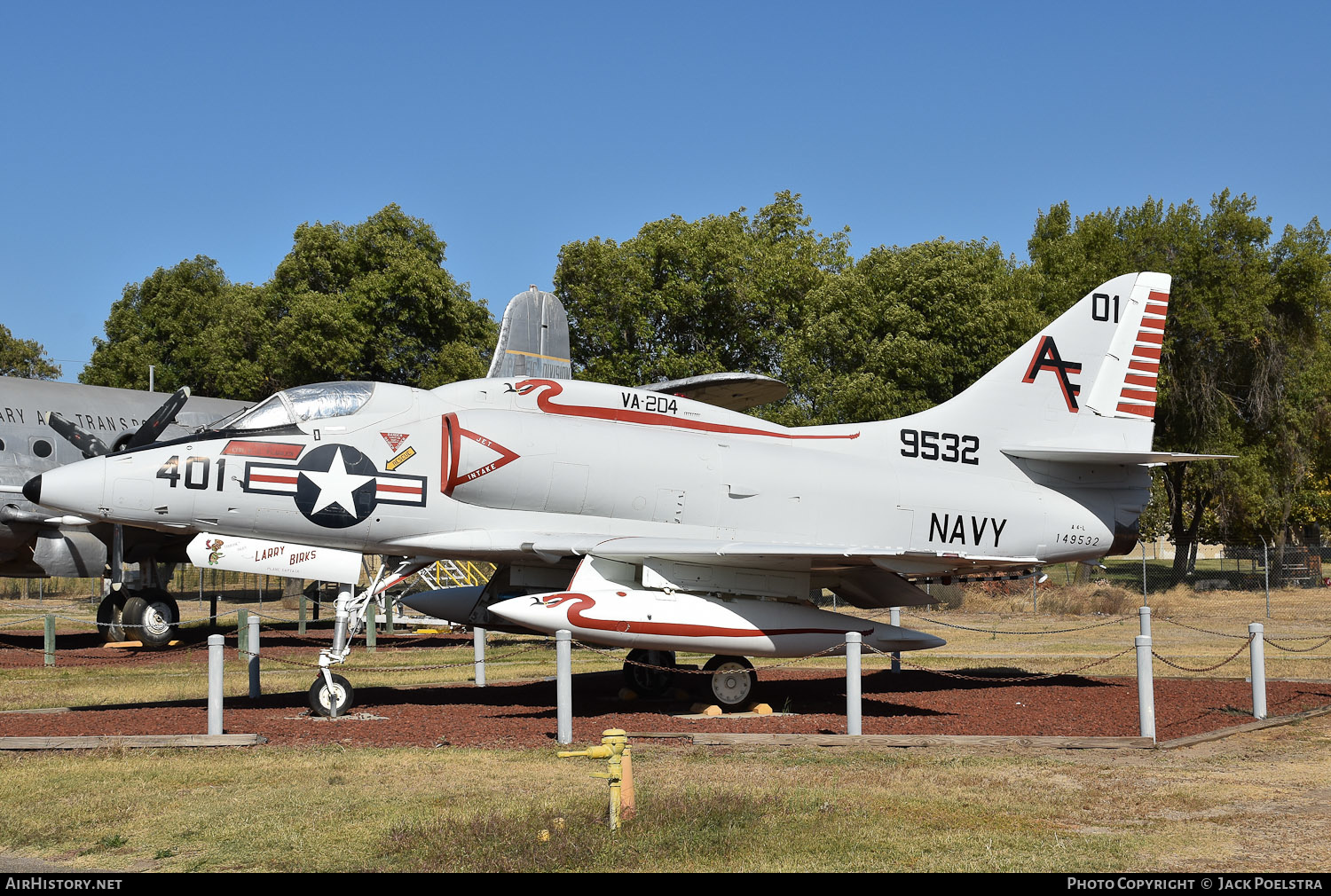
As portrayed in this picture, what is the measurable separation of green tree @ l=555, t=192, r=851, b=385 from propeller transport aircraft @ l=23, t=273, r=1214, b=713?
2567 cm

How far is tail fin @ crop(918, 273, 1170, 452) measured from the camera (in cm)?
1655

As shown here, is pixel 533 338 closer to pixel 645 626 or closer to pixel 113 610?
pixel 645 626

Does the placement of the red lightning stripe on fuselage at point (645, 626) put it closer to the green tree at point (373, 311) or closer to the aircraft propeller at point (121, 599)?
the aircraft propeller at point (121, 599)

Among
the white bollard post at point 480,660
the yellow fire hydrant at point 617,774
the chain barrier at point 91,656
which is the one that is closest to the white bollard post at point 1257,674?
the yellow fire hydrant at point 617,774

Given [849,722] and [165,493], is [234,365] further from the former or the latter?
[849,722]

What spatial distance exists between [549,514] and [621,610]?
1659 millimetres

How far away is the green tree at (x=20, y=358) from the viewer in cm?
6825

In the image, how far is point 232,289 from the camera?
61.8m

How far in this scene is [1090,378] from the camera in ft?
55.4

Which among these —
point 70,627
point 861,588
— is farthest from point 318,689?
point 70,627

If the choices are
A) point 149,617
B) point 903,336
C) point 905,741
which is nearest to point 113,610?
point 149,617

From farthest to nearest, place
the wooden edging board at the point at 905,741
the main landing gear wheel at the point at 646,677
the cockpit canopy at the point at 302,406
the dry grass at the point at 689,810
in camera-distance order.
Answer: the main landing gear wheel at the point at 646,677 → the cockpit canopy at the point at 302,406 → the wooden edging board at the point at 905,741 → the dry grass at the point at 689,810

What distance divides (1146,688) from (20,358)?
71912 millimetres

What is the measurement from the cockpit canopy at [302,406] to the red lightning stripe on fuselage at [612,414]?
2000 millimetres
